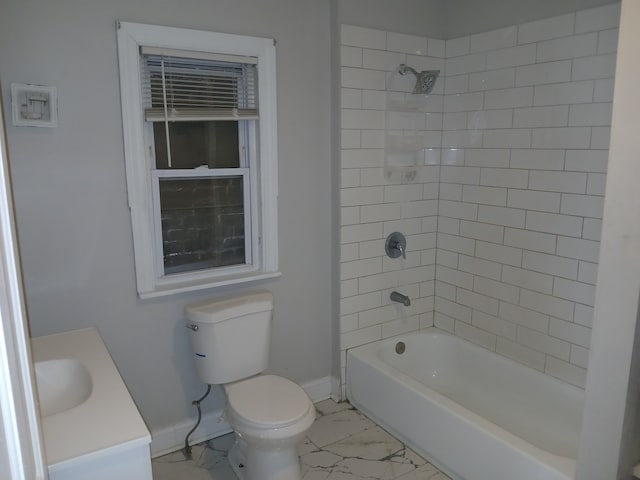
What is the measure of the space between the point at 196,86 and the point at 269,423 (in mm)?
1579

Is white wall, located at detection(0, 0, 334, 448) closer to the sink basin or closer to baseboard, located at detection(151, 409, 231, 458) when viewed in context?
baseboard, located at detection(151, 409, 231, 458)

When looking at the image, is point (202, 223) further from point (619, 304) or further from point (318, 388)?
point (619, 304)

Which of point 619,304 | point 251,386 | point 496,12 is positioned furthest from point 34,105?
point 496,12

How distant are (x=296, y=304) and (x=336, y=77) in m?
1.28

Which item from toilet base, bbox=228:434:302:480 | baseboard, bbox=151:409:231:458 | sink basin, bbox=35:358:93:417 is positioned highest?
sink basin, bbox=35:358:93:417

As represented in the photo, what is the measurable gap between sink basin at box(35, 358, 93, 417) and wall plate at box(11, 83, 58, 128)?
950 mm

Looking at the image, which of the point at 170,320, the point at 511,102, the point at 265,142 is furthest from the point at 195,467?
the point at 511,102

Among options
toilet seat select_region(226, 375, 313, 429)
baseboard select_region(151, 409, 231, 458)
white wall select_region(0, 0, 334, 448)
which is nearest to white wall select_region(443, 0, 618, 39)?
white wall select_region(0, 0, 334, 448)

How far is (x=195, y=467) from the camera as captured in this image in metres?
2.44

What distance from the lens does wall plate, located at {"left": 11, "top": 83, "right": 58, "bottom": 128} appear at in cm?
194

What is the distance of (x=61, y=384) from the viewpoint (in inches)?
69.2

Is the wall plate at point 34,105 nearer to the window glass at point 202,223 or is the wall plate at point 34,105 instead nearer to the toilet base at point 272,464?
the window glass at point 202,223

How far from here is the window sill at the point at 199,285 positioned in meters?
2.36

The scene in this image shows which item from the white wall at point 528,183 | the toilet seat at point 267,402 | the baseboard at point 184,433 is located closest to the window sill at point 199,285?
the toilet seat at point 267,402
